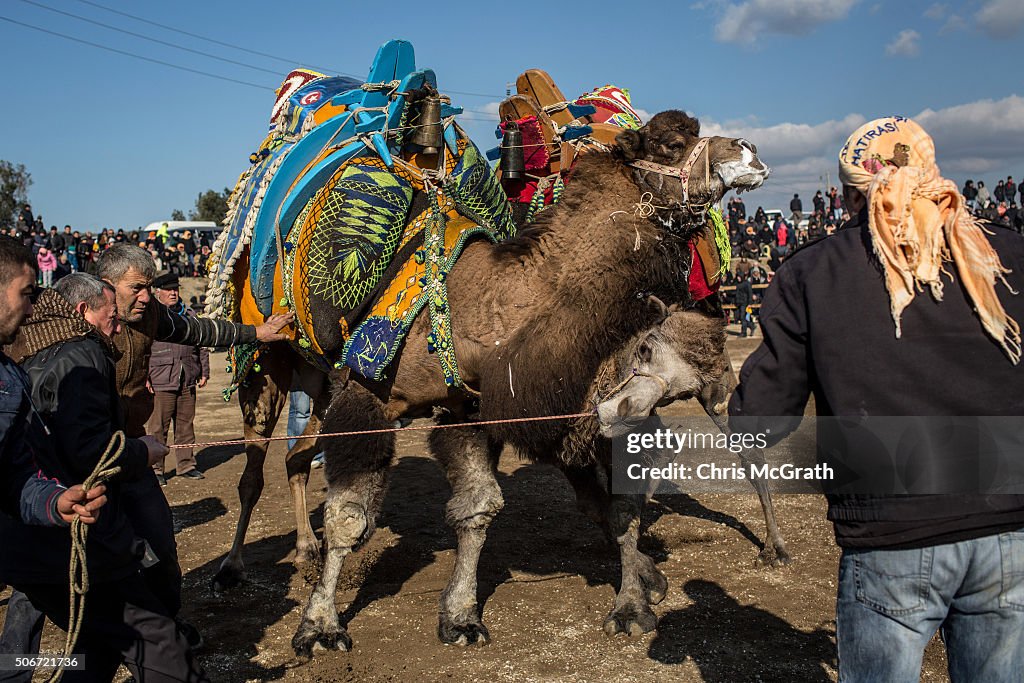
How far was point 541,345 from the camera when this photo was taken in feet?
14.3

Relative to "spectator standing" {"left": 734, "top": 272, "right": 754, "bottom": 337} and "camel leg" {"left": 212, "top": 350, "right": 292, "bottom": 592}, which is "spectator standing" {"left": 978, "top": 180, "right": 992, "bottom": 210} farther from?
"camel leg" {"left": 212, "top": 350, "right": 292, "bottom": 592}

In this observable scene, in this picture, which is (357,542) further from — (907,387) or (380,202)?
(907,387)

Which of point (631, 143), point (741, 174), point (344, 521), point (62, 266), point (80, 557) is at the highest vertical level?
point (62, 266)

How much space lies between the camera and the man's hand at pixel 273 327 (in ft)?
17.0

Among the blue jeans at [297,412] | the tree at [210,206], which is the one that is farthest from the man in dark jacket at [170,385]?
the tree at [210,206]

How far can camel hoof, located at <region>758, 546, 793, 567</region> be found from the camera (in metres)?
5.64

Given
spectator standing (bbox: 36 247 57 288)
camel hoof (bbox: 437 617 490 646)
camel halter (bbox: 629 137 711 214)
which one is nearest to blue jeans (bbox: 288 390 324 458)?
camel hoof (bbox: 437 617 490 646)

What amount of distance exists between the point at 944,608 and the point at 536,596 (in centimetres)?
338

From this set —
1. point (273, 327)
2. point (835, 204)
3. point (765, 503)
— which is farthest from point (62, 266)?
point (835, 204)

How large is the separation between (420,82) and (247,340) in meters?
1.97

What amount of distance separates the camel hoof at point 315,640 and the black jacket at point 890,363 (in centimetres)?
311

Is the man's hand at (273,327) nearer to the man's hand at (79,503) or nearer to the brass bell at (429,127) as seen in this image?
the brass bell at (429,127)

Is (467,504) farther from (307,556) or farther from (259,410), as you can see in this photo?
(259,410)

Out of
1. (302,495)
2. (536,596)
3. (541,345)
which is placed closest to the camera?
(541,345)
